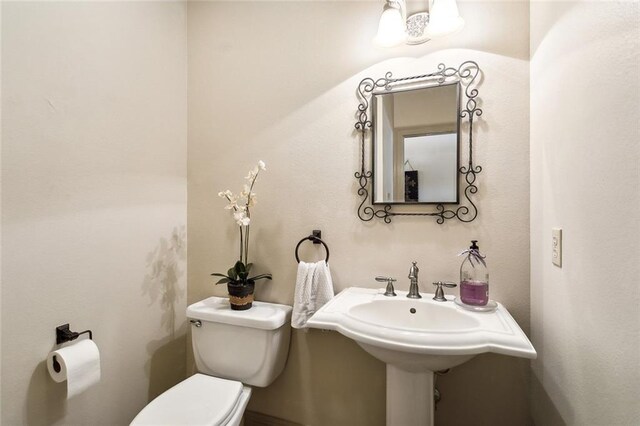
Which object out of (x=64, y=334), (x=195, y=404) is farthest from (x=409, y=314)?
(x=64, y=334)

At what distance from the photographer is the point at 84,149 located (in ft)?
3.93

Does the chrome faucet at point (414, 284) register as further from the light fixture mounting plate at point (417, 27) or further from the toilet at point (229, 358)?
the light fixture mounting plate at point (417, 27)

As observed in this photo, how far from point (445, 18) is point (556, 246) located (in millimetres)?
942

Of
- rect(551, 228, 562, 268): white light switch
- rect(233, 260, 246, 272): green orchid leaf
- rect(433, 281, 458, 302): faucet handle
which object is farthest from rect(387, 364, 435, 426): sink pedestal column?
rect(233, 260, 246, 272): green orchid leaf

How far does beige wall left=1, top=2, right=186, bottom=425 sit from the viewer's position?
3.31ft

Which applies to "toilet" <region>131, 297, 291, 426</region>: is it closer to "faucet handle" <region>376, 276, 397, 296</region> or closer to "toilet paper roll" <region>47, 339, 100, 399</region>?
"toilet paper roll" <region>47, 339, 100, 399</region>

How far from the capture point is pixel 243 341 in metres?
1.36

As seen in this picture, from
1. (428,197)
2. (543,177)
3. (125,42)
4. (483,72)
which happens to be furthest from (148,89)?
(543,177)

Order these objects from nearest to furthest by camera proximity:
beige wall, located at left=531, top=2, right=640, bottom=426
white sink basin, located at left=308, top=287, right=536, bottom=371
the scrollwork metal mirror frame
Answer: beige wall, located at left=531, top=2, right=640, bottom=426 → white sink basin, located at left=308, top=287, right=536, bottom=371 → the scrollwork metal mirror frame

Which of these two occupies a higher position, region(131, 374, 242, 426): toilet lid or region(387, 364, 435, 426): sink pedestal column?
region(387, 364, 435, 426): sink pedestal column

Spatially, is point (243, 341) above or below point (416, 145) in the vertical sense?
below

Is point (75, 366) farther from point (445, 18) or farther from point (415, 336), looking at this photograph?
point (445, 18)

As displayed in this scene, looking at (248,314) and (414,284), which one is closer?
(414,284)

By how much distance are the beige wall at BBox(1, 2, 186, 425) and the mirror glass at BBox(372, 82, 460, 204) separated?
3.76ft
